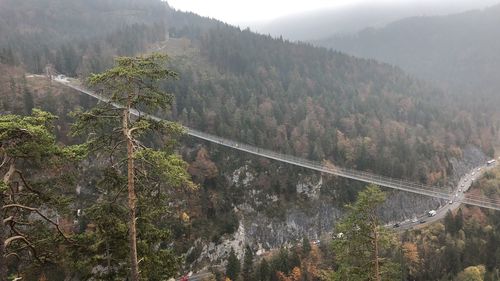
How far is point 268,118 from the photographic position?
11275 cm

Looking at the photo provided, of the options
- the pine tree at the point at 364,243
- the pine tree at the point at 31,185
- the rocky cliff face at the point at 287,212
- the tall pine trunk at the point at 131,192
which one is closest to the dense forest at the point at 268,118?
the rocky cliff face at the point at 287,212

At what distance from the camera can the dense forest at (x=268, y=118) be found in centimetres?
8262

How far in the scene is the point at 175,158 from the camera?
13.4m

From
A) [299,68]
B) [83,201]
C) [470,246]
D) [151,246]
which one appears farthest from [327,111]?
[151,246]

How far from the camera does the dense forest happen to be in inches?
3253

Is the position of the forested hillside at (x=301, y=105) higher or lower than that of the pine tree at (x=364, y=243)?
lower

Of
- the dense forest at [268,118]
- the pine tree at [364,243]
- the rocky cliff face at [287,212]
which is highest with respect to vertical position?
the pine tree at [364,243]

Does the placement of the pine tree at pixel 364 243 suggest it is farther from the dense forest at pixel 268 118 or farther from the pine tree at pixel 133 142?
the dense forest at pixel 268 118

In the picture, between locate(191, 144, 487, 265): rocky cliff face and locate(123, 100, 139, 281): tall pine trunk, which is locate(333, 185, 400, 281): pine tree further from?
locate(191, 144, 487, 265): rocky cliff face

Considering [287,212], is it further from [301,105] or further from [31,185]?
[31,185]

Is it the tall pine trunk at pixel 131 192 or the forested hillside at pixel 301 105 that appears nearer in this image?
the tall pine trunk at pixel 131 192

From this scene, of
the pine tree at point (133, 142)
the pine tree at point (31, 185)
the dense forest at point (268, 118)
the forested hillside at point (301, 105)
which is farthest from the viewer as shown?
the forested hillside at point (301, 105)

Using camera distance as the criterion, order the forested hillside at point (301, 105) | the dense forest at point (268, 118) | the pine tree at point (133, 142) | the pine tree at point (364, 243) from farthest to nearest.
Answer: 1. the forested hillside at point (301, 105)
2. the dense forest at point (268, 118)
3. the pine tree at point (364, 243)
4. the pine tree at point (133, 142)

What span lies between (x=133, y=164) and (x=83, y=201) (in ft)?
215
